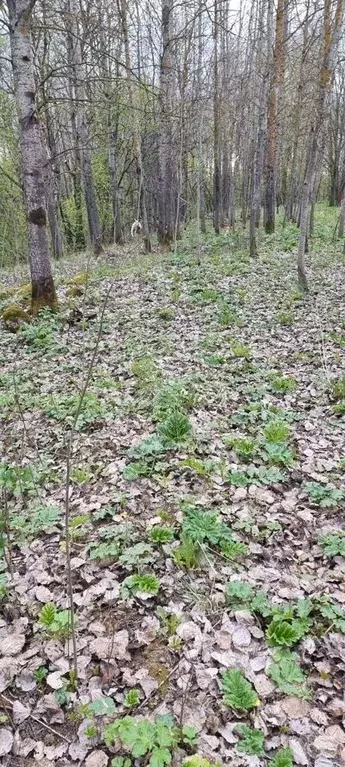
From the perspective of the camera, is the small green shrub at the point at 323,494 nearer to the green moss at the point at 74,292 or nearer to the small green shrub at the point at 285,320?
the small green shrub at the point at 285,320

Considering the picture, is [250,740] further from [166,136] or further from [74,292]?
[166,136]

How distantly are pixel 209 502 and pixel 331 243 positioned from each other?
1227 centimetres

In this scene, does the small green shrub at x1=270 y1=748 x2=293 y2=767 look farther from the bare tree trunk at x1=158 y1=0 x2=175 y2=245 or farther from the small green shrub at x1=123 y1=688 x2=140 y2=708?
the bare tree trunk at x1=158 y1=0 x2=175 y2=245

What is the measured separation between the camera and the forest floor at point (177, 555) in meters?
2.14

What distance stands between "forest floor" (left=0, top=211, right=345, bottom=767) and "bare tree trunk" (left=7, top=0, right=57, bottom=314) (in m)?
1.51

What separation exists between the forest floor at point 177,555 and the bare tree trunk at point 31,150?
1.51 metres

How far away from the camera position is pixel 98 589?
9.27 ft

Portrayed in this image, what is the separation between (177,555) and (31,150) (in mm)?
6191

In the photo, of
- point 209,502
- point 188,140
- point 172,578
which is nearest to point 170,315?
point 209,502

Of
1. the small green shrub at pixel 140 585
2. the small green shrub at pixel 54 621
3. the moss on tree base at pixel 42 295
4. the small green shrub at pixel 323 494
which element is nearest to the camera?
the small green shrub at pixel 54 621

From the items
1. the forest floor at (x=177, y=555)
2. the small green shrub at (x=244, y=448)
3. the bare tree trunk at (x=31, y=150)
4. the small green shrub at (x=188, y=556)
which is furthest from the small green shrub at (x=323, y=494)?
the bare tree trunk at (x=31, y=150)

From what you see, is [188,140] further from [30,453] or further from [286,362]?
[30,453]

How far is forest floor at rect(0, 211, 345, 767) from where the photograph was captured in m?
2.14

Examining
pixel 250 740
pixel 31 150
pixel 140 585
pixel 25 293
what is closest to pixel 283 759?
pixel 250 740
